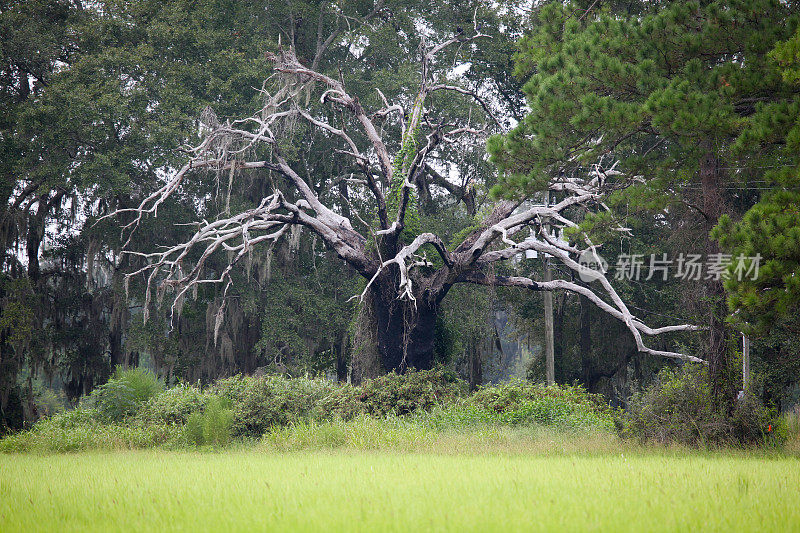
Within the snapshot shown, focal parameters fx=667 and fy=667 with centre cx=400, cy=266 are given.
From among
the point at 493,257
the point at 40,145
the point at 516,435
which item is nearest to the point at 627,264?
the point at 493,257

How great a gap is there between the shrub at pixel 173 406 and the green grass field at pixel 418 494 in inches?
164

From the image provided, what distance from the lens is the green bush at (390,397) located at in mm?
14250

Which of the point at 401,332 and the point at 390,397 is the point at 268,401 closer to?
the point at 390,397

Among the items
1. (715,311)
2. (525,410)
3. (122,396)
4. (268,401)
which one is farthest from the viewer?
(122,396)

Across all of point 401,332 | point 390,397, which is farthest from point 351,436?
point 401,332

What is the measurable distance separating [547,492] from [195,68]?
1876cm

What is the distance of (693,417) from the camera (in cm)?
1041

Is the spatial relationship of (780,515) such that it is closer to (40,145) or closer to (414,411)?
(414,411)

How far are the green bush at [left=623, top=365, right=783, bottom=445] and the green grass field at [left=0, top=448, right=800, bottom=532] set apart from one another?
648 mm

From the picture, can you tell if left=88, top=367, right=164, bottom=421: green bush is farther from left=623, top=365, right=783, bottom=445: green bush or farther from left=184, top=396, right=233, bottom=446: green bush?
left=623, top=365, right=783, bottom=445: green bush

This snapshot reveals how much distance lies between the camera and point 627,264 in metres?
22.2

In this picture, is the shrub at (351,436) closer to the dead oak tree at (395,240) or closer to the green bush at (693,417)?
the green bush at (693,417)

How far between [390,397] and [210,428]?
13.0ft

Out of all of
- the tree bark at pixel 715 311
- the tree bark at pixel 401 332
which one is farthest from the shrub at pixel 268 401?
the tree bark at pixel 715 311
